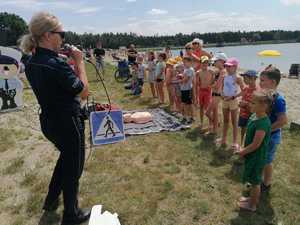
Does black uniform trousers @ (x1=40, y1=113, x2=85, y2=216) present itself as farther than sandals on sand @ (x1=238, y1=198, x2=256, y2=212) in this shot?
No

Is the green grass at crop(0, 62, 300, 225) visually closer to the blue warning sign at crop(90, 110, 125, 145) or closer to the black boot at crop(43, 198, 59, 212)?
the black boot at crop(43, 198, 59, 212)

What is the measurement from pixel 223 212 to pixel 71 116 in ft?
6.06

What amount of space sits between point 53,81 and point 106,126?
1806mm

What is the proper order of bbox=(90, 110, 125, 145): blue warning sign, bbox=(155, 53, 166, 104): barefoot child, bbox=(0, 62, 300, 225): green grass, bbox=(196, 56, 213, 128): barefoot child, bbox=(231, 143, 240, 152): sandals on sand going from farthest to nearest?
bbox=(155, 53, 166, 104): barefoot child
bbox=(196, 56, 213, 128): barefoot child
bbox=(231, 143, 240, 152): sandals on sand
bbox=(90, 110, 125, 145): blue warning sign
bbox=(0, 62, 300, 225): green grass

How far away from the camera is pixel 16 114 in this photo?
834 cm

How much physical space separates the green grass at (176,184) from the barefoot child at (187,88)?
3.56 ft

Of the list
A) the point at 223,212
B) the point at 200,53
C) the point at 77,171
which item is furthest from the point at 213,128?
the point at 77,171

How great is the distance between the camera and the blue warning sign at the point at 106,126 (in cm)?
438

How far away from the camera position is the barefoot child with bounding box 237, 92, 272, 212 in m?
3.15

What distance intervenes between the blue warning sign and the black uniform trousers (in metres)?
1.21

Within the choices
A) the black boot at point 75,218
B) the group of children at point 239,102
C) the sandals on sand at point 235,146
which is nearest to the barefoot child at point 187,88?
the group of children at point 239,102

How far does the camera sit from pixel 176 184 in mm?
4113

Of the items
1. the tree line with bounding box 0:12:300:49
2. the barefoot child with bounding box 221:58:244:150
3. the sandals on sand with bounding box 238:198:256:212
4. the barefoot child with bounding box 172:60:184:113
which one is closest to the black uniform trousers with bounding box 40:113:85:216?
the sandals on sand with bounding box 238:198:256:212

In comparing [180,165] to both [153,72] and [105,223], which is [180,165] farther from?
[153,72]
